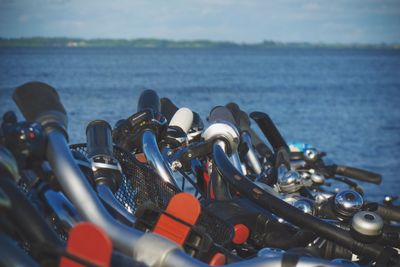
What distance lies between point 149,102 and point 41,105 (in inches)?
61.4

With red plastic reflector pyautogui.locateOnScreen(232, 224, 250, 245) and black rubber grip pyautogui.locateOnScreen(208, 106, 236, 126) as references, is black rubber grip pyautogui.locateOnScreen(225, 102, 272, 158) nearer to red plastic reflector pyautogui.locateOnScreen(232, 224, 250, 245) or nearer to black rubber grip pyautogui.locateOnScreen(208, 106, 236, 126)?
black rubber grip pyautogui.locateOnScreen(208, 106, 236, 126)

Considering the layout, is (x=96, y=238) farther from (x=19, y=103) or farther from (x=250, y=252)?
(x=250, y=252)

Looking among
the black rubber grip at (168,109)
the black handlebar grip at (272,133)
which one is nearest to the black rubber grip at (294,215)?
the black rubber grip at (168,109)

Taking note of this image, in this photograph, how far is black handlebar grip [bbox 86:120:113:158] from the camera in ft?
8.54

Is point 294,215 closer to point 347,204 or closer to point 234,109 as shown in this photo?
point 347,204

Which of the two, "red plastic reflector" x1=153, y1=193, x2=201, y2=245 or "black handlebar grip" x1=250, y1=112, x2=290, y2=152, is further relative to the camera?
"black handlebar grip" x1=250, y1=112, x2=290, y2=152

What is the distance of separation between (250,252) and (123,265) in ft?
4.45

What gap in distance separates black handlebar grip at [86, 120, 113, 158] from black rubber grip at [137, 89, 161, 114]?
69 centimetres

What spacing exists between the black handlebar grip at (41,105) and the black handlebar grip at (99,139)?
0.57m

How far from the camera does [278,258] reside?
5.62ft

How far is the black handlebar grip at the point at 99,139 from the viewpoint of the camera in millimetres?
2604

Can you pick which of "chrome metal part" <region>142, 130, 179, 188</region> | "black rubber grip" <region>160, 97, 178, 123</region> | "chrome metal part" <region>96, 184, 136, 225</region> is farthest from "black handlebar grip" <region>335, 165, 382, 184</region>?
"chrome metal part" <region>96, 184, 136, 225</region>

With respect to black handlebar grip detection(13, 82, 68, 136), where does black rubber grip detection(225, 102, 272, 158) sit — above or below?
below

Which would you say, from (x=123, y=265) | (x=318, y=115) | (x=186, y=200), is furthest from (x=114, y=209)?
(x=318, y=115)
